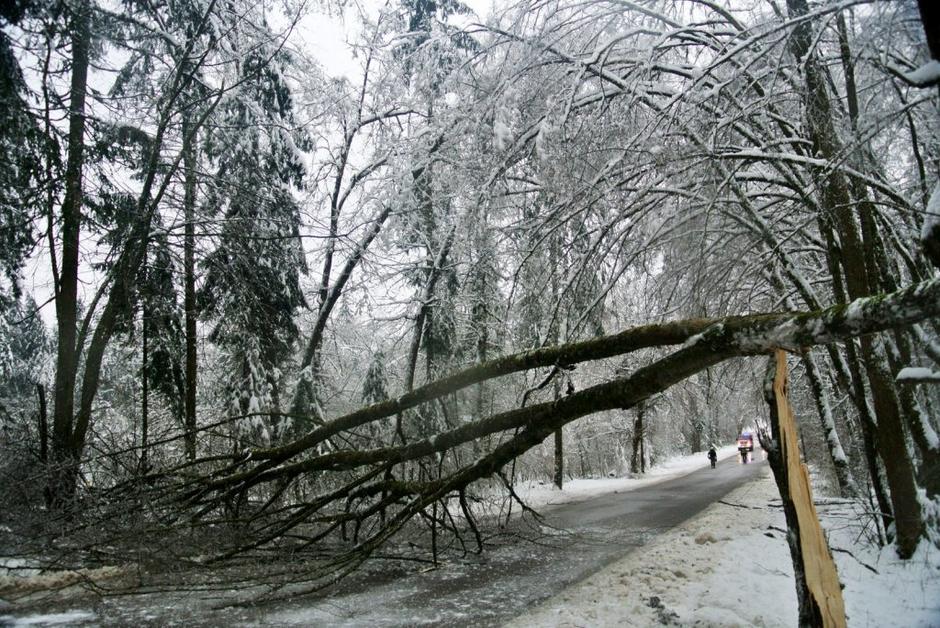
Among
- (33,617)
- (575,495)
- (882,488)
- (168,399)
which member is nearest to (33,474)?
(33,617)

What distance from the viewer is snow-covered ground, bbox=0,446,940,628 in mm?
4914

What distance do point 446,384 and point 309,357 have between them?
387 inches

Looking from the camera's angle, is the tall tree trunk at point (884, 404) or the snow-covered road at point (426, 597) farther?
the tall tree trunk at point (884, 404)

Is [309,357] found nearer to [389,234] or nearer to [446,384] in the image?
[389,234]

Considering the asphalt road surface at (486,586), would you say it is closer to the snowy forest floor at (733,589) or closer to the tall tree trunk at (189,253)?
the snowy forest floor at (733,589)

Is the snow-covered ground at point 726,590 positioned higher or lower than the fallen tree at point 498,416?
lower

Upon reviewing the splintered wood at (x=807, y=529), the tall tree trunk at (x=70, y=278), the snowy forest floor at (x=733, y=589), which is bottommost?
the snowy forest floor at (x=733, y=589)

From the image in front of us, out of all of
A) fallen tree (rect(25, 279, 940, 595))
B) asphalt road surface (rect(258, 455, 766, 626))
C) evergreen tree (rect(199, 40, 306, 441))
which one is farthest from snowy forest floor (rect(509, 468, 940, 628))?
evergreen tree (rect(199, 40, 306, 441))

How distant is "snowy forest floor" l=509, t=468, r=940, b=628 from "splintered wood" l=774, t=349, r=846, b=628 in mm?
2016

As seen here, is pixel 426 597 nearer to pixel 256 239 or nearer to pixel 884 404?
pixel 884 404

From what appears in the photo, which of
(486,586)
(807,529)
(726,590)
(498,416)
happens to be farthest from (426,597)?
(807,529)

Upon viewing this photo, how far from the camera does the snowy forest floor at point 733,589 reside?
4.91 m

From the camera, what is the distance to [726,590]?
19.1ft

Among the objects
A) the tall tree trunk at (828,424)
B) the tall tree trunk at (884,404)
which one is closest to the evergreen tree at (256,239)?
the tall tree trunk at (884,404)
